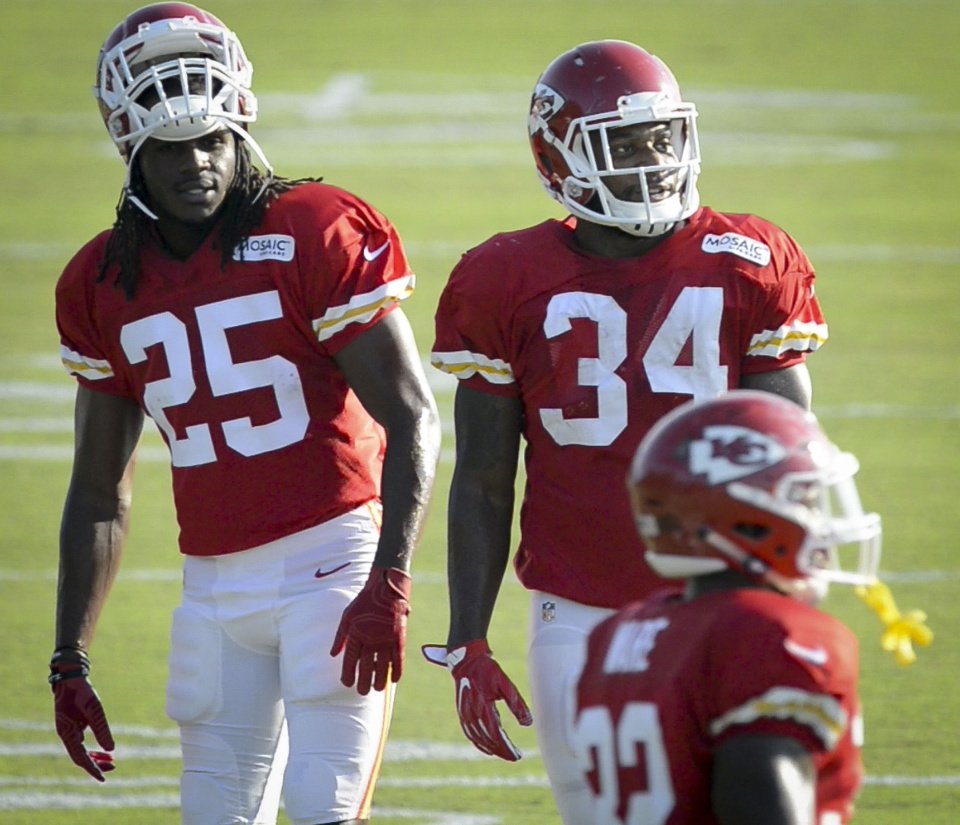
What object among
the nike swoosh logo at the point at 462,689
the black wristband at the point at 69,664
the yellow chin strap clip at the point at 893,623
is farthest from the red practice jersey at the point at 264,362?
the yellow chin strap clip at the point at 893,623

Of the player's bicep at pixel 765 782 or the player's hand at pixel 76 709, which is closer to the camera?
the player's bicep at pixel 765 782

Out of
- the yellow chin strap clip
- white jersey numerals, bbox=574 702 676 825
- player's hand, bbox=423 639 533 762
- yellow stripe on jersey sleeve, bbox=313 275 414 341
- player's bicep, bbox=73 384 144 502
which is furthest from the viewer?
player's bicep, bbox=73 384 144 502

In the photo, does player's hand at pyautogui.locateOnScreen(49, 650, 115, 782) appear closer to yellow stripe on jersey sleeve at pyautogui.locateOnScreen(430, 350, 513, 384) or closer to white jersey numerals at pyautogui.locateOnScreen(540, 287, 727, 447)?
yellow stripe on jersey sleeve at pyautogui.locateOnScreen(430, 350, 513, 384)

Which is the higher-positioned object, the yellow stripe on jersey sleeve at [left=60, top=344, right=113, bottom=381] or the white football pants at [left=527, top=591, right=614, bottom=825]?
the yellow stripe on jersey sleeve at [left=60, top=344, right=113, bottom=381]

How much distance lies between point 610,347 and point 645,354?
0.07 metres

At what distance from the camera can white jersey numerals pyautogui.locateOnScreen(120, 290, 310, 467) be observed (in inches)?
142

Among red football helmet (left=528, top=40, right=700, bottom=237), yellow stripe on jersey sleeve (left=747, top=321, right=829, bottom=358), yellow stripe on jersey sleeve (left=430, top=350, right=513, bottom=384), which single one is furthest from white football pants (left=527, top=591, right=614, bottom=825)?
red football helmet (left=528, top=40, right=700, bottom=237)

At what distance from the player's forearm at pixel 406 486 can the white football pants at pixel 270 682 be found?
0.51ft

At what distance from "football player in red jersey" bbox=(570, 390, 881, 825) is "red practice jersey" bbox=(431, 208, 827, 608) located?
925mm

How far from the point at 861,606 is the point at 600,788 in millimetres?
4310

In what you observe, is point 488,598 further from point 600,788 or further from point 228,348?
point 600,788

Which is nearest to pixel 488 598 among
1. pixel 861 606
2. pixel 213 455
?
pixel 213 455

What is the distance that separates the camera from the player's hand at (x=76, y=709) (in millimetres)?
3730

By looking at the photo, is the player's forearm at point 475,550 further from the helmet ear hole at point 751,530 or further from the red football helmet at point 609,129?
the helmet ear hole at point 751,530
